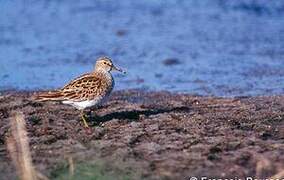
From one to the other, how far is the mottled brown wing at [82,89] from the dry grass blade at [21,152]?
29.3 inches

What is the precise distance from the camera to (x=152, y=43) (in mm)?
19203

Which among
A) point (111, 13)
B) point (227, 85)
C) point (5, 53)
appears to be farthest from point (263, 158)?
point (111, 13)

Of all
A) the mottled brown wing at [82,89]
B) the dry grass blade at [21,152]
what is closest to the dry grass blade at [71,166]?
the dry grass blade at [21,152]

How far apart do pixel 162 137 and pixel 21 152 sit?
5.96 feet

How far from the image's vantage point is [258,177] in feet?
28.6

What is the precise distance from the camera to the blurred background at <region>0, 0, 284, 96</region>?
15.6 m

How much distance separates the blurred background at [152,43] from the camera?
15602mm

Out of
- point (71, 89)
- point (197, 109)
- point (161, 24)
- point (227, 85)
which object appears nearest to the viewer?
point (71, 89)

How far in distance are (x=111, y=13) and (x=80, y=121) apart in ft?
39.5

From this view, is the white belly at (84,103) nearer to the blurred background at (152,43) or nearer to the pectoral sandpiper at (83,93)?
the pectoral sandpiper at (83,93)

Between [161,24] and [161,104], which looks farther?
[161,24]

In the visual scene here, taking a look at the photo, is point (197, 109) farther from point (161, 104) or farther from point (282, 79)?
point (282, 79)

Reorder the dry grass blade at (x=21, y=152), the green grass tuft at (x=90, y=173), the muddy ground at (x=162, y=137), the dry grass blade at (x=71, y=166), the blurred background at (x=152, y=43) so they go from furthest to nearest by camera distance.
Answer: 1. the blurred background at (x=152, y=43)
2. the muddy ground at (x=162, y=137)
3. the dry grass blade at (x=71, y=166)
4. the green grass tuft at (x=90, y=173)
5. the dry grass blade at (x=21, y=152)

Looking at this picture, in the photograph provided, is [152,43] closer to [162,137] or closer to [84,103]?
[84,103]
